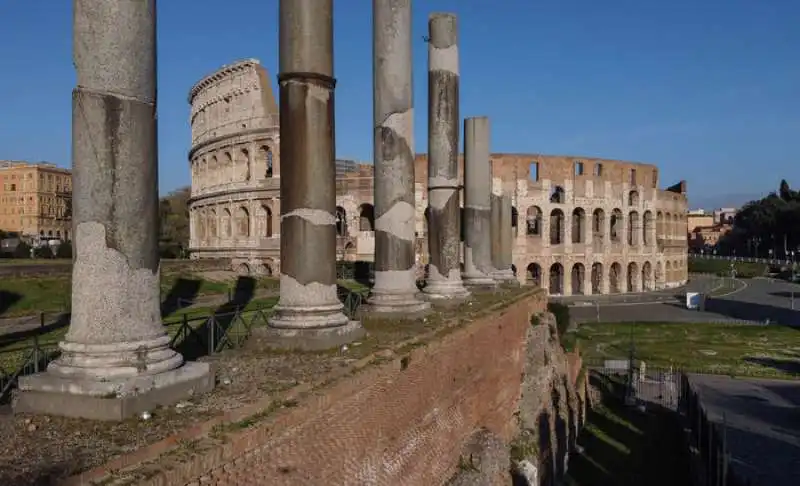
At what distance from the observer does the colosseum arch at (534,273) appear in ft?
132

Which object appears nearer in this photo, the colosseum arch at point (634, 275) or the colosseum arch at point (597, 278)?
the colosseum arch at point (597, 278)

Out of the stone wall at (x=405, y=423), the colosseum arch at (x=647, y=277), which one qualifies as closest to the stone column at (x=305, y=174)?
the stone wall at (x=405, y=423)

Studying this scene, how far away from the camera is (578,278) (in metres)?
43.2

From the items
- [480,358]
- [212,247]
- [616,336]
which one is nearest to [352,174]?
[212,247]

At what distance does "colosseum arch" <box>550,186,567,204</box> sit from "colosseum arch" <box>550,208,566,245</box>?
574mm

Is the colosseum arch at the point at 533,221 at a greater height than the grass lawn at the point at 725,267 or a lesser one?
greater

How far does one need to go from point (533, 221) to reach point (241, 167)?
20.2 meters

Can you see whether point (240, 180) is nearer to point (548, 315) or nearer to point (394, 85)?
point (548, 315)

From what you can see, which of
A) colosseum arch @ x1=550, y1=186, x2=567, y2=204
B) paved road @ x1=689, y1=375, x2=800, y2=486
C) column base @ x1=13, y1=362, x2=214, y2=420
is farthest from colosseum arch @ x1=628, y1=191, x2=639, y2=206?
column base @ x1=13, y1=362, x2=214, y2=420

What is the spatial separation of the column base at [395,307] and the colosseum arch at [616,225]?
36770 millimetres

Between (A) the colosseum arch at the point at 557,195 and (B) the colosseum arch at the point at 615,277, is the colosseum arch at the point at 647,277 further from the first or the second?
(A) the colosseum arch at the point at 557,195

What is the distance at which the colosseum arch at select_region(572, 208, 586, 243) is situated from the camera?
4125 centimetres

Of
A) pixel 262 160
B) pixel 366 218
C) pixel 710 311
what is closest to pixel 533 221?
pixel 710 311

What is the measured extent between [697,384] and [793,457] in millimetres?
6606
